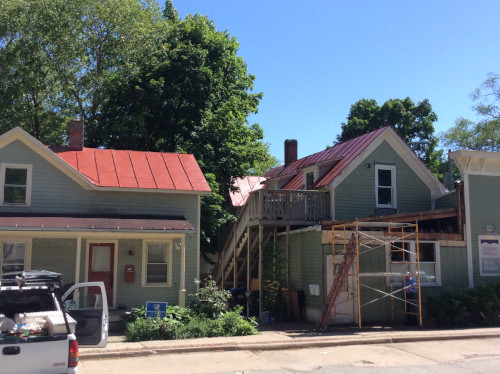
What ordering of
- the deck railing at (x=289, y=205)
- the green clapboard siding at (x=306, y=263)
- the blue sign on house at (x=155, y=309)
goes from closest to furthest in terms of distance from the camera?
1. the blue sign on house at (x=155, y=309)
2. the green clapboard siding at (x=306, y=263)
3. the deck railing at (x=289, y=205)

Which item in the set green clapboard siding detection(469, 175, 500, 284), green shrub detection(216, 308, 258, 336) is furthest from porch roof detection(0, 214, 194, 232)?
green clapboard siding detection(469, 175, 500, 284)

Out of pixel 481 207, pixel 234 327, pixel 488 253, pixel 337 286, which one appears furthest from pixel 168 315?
pixel 481 207

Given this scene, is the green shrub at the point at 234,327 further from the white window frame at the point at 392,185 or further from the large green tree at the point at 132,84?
the white window frame at the point at 392,185

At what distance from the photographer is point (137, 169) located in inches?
706

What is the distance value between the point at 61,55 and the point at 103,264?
15170 mm

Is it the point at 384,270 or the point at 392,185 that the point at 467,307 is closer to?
the point at 384,270

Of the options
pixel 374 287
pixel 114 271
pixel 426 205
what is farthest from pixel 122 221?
pixel 426 205

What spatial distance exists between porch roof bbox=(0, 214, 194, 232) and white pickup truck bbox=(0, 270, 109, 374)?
554 cm

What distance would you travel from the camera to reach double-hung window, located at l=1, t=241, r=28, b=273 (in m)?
15.5

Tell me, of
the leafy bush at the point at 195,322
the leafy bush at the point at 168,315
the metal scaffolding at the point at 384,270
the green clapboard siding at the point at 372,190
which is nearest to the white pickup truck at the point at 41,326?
the leafy bush at the point at 195,322

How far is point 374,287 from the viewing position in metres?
16.4

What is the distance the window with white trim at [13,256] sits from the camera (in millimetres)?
15508

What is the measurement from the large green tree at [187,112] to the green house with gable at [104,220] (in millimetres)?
5481

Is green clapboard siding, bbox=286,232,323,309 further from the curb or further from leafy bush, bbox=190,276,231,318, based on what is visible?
the curb
